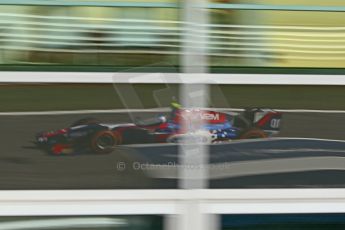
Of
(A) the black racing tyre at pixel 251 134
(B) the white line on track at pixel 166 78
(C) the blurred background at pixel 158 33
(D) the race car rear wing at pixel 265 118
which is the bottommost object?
(A) the black racing tyre at pixel 251 134

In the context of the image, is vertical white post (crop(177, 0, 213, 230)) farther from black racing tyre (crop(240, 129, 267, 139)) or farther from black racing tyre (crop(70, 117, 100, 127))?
black racing tyre (crop(70, 117, 100, 127))

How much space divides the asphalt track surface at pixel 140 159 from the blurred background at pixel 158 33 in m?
0.23

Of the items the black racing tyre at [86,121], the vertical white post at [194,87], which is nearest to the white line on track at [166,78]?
the vertical white post at [194,87]

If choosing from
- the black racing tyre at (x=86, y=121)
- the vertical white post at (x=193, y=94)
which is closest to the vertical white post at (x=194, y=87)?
the vertical white post at (x=193, y=94)

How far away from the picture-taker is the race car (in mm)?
2100

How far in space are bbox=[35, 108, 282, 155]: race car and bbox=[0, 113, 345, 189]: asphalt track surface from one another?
3cm

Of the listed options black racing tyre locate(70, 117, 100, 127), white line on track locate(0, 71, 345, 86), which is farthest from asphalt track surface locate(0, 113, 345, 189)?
white line on track locate(0, 71, 345, 86)

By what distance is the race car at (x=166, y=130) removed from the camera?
2.10 m

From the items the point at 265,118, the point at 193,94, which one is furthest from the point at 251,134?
the point at 193,94

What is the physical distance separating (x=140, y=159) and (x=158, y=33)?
504mm

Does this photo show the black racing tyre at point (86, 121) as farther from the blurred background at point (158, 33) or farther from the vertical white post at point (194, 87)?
the vertical white post at point (194, 87)

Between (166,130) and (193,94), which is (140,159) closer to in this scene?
(166,130)

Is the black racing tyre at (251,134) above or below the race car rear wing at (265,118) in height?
below

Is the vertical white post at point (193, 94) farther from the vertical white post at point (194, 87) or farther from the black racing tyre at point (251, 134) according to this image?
the black racing tyre at point (251, 134)
